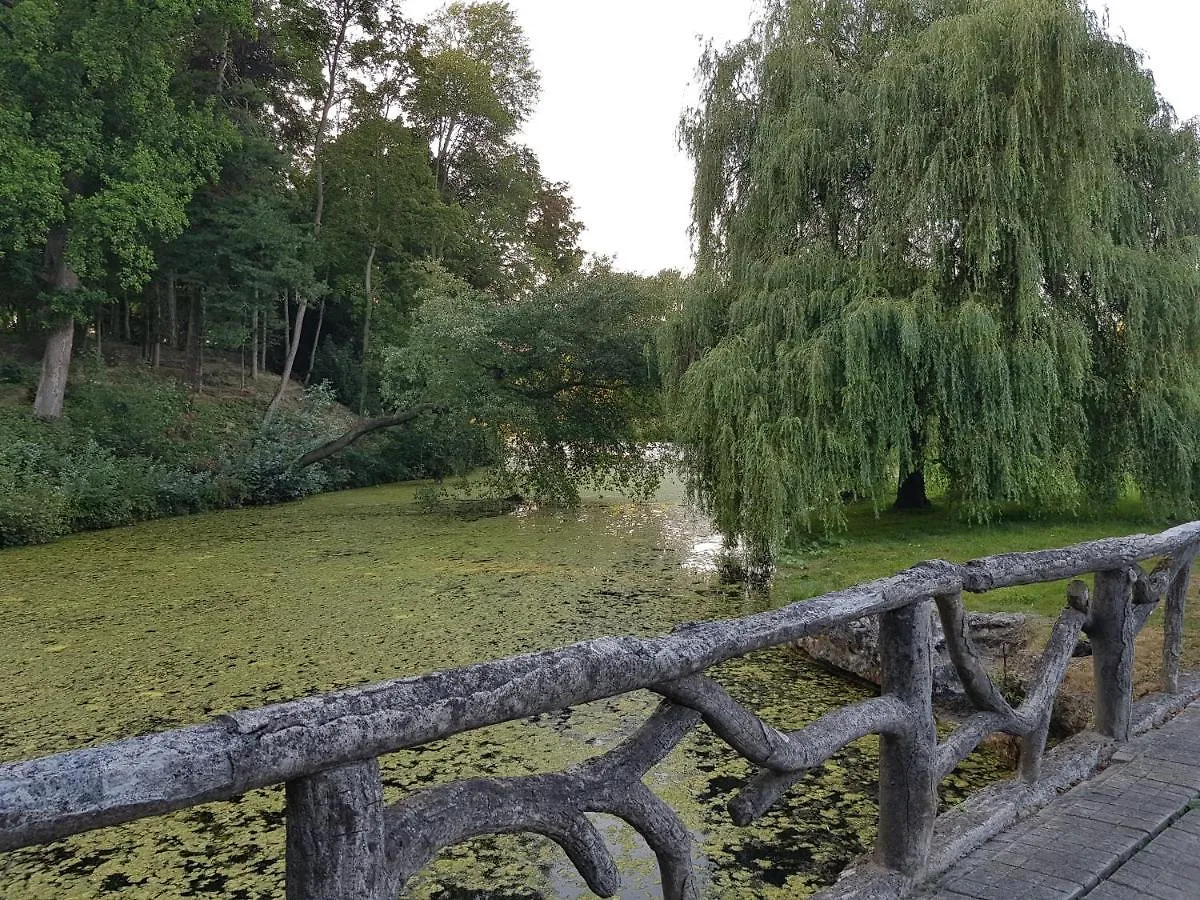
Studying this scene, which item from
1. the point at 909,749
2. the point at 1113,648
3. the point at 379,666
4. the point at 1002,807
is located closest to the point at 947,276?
the point at 1113,648

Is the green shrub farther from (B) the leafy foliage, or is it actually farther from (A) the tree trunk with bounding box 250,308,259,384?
(A) the tree trunk with bounding box 250,308,259,384

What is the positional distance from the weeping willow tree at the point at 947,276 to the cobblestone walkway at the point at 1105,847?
5.83 meters

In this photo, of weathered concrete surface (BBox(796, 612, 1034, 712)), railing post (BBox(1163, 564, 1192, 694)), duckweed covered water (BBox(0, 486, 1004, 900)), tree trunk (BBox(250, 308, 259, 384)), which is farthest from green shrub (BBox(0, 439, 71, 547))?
railing post (BBox(1163, 564, 1192, 694))

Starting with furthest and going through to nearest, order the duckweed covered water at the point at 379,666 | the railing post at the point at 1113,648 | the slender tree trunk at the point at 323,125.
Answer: the slender tree trunk at the point at 323,125 < the duckweed covered water at the point at 379,666 < the railing post at the point at 1113,648

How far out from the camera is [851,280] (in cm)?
907

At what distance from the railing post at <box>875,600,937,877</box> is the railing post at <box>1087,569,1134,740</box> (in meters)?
1.20

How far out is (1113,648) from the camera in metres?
2.98

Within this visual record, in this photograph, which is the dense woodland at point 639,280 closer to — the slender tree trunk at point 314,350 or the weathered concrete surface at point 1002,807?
the slender tree trunk at point 314,350

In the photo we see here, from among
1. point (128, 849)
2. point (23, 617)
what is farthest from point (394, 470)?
point (128, 849)

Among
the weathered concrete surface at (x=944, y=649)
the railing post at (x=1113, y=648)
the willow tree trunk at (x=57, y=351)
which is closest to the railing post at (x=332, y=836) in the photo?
the railing post at (x=1113, y=648)

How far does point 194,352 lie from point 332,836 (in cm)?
2393

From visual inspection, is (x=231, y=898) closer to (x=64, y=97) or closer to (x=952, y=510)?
(x=952, y=510)

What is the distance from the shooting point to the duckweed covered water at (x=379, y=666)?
3453 mm

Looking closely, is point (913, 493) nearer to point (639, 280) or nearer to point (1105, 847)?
point (639, 280)
